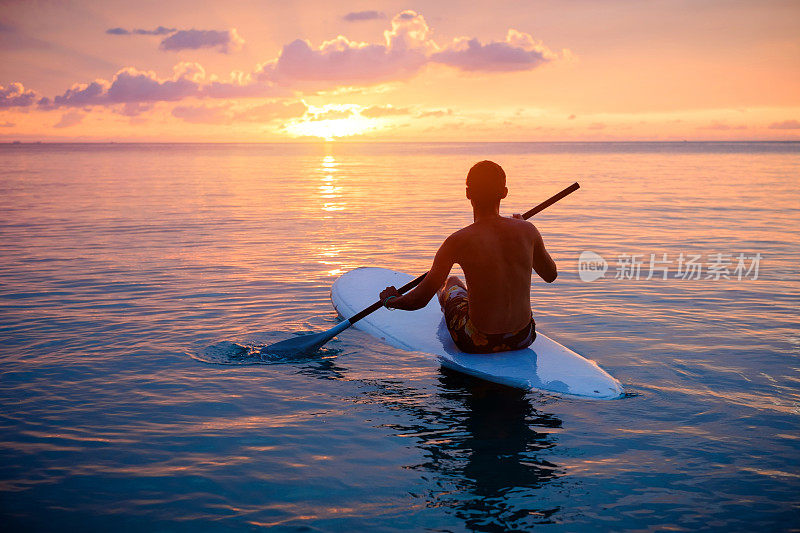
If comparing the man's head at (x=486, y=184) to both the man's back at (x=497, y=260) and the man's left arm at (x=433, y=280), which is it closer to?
the man's back at (x=497, y=260)

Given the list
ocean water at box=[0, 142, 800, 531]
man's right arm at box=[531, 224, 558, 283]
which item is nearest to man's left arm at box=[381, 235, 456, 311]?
man's right arm at box=[531, 224, 558, 283]

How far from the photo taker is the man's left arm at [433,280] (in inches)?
202

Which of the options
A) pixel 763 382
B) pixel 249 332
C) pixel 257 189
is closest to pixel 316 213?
pixel 257 189

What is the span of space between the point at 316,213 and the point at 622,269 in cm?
1151

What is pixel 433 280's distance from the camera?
17.3 ft

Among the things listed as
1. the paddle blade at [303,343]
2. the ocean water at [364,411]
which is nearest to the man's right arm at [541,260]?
the ocean water at [364,411]

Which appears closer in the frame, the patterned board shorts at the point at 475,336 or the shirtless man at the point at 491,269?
the shirtless man at the point at 491,269

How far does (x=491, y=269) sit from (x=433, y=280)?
0.49 metres

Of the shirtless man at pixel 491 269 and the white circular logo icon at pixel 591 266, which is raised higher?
the shirtless man at pixel 491 269

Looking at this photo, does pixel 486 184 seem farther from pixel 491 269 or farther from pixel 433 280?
pixel 433 280

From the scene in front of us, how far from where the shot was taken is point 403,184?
3466 centimetres

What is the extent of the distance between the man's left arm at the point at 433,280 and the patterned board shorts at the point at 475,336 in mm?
522

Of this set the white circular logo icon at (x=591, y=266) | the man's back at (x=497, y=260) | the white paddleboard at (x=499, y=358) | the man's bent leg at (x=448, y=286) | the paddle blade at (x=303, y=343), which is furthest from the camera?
the white circular logo icon at (x=591, y=266)

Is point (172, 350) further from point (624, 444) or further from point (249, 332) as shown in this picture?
point (624, 444)
